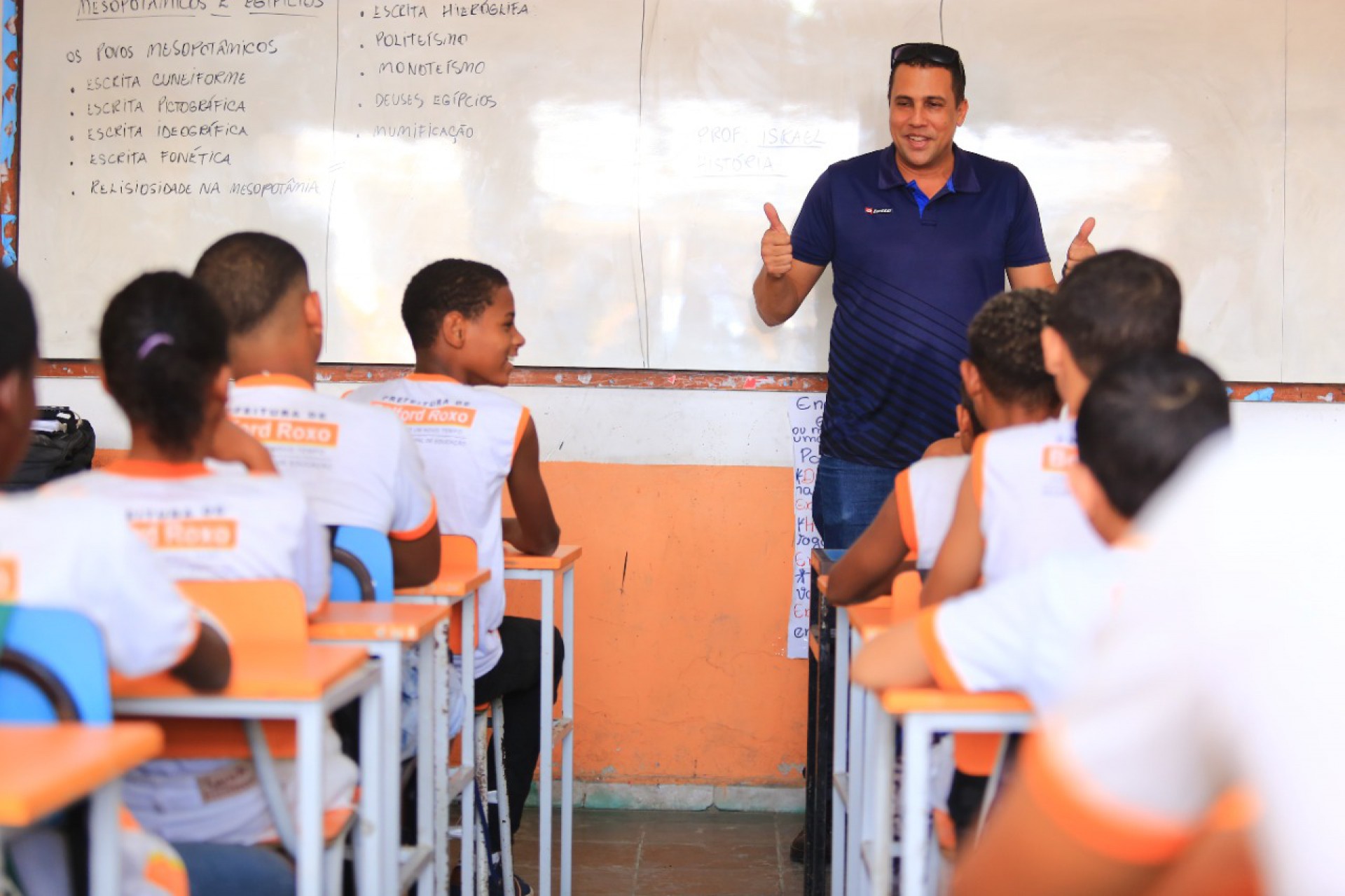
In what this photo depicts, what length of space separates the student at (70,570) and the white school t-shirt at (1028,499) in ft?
3.41

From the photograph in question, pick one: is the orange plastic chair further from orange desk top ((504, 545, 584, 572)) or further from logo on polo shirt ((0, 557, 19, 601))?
orange desk top ((504, 545, 584, 572))

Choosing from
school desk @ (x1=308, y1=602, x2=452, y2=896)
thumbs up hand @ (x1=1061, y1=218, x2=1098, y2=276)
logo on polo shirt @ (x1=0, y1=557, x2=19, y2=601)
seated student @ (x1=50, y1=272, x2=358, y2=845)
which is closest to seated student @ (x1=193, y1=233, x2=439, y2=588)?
school desk @ (x1=308, y1=602, x2=452, y2=896)

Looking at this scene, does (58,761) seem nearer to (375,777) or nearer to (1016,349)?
(375,777)

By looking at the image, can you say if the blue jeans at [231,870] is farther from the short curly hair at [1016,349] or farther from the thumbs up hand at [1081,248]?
the thumbs up hand at [1081,248]

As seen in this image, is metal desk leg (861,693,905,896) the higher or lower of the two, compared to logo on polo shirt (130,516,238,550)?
lower

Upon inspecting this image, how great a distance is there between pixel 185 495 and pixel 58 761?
0.58 m

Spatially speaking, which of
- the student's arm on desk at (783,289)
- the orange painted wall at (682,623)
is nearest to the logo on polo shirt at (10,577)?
the student's arm on desk at (783,289)

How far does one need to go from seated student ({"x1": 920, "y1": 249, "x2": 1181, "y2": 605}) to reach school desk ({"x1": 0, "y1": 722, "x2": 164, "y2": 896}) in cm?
109

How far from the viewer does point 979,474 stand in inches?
71.1

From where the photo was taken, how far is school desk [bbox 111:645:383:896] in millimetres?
1459

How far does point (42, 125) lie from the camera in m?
3.84

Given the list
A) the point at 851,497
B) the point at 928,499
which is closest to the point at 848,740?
the point at 928,499

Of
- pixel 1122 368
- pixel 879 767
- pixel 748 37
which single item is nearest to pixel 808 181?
pixel 748 37

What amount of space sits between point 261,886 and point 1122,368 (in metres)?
1.19
